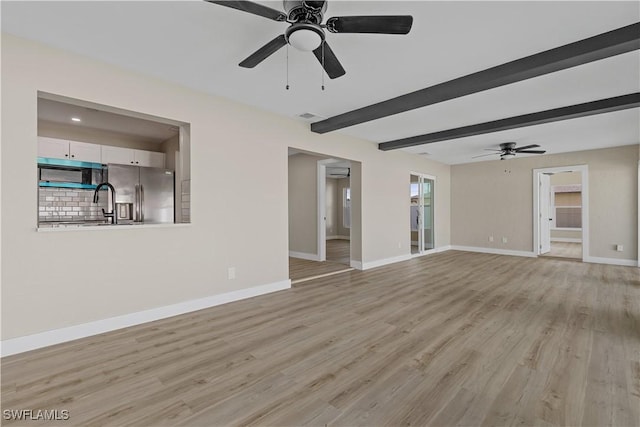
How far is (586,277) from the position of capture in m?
5.28

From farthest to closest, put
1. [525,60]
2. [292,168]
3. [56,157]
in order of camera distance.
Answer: [292,168] < [56,157] < [525,60]

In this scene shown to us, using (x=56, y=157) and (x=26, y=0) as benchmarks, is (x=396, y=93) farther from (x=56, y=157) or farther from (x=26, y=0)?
(x=56, y=157)

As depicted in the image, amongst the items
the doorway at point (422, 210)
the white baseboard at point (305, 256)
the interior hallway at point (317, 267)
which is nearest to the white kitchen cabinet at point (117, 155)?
the interior hallway at point (317, 267)

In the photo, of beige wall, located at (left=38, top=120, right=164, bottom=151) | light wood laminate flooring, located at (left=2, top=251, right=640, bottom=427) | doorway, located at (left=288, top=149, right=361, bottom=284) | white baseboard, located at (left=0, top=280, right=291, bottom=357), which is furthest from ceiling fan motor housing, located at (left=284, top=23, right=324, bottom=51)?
beige wall, located at (left=38, top=120, right=164, bottom=151)

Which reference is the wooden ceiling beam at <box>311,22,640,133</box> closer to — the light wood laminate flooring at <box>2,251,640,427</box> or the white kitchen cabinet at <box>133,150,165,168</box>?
the light wood laminate flooring at <box>2,251,640,427</box>

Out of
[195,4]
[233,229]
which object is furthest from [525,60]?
[233,229]

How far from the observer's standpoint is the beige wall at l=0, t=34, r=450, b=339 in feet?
8.03

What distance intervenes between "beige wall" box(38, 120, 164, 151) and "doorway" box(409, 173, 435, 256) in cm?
582

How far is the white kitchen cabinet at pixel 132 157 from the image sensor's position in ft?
16.3

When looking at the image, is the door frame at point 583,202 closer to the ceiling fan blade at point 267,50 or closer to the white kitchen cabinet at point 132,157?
the ceiling fan blade at point 267,50

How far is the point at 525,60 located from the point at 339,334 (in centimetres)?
307

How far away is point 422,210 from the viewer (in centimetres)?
774

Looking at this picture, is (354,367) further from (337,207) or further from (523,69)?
(337,207)

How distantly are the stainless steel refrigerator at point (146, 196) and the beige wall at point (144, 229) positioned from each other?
1981mm
